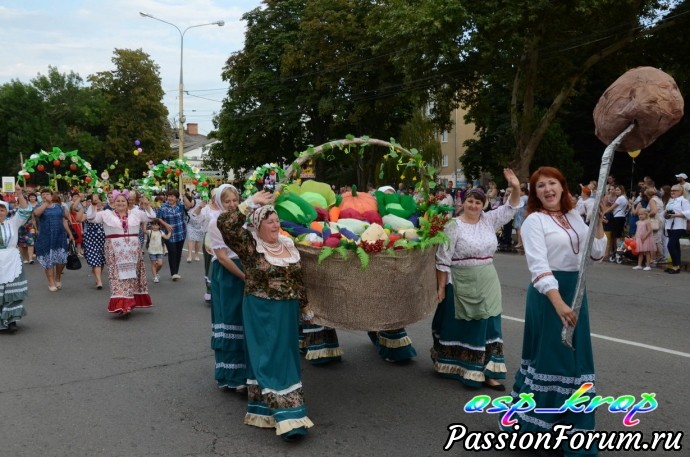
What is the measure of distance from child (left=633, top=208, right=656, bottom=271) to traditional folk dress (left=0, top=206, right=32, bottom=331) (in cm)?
1165

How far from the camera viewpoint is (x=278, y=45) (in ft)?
119

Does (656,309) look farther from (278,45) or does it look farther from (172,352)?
(278,45)

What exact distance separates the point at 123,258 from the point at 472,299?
568 centimetres

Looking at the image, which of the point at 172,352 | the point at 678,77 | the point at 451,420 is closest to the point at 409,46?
the point at 678,77

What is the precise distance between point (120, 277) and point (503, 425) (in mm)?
6410

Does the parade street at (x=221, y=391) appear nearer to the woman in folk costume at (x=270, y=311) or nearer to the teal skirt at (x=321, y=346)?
the teal skirt at (x=321, y=346)

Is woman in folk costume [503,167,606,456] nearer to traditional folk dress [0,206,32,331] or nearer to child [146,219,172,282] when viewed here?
traditional folk dress [0,206,32,331]

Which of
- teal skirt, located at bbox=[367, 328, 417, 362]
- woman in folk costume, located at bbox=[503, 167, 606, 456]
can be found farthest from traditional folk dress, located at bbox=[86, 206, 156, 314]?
woman in folk costume, located at bbox=[503, 167, 606, 456]

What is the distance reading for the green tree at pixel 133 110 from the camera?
54844 mm

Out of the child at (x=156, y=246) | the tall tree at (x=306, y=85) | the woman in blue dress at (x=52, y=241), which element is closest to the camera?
the woman in blue dress at (x=52, y=241)

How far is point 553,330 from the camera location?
3932 millimetres

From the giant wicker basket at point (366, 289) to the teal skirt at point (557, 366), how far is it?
3.20 feet

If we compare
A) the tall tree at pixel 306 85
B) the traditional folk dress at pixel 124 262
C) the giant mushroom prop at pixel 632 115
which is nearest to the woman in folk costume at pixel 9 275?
the traditional folk dress at pixel 124 262

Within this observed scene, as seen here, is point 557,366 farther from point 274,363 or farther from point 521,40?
point 521,40
